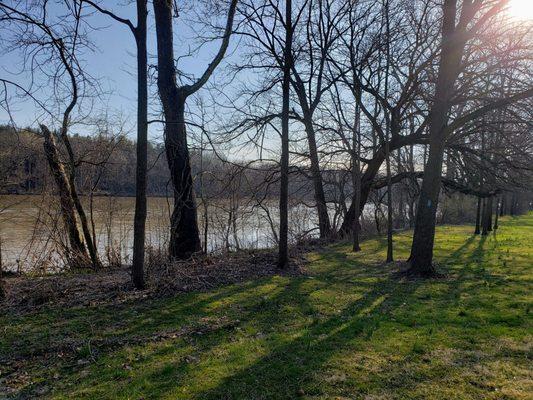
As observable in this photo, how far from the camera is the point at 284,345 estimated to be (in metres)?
4.74

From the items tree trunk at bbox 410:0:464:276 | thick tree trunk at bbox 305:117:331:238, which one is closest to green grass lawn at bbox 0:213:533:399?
tree trunk at bbox 410:0:464:276

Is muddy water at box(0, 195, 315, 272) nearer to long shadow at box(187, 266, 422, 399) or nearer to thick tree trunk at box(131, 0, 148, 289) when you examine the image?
thick tree trunk at box(131, 0, 148, 289)

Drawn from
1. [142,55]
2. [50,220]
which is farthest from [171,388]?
[50,220]

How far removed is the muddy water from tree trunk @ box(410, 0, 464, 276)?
530 cm

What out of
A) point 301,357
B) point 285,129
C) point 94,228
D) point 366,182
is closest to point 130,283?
point 301,357

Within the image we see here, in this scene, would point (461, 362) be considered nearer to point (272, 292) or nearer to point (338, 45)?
point (272, 292)

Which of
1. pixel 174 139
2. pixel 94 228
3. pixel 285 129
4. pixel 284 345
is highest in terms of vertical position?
pixel 285 129

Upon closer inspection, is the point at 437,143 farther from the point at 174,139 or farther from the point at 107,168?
the point at 107,168

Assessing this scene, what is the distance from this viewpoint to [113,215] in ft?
39.3

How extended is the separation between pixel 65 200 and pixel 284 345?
7589 millimetres

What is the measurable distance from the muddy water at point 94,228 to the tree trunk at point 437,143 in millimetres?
5297

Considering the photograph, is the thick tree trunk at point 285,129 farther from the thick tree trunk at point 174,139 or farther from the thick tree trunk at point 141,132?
the thick tree trunk at point 141,132

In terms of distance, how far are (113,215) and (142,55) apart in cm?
651

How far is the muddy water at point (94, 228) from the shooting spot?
980cm
